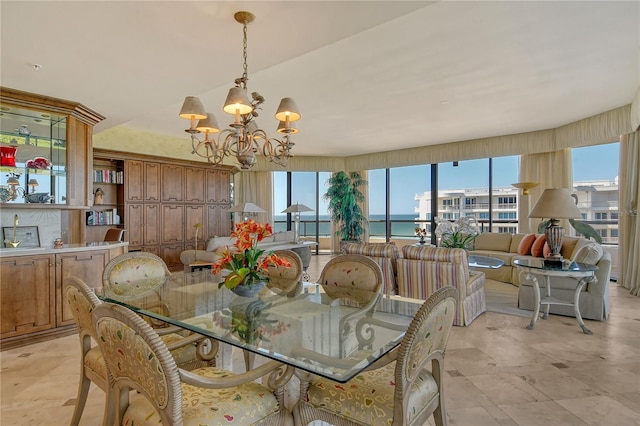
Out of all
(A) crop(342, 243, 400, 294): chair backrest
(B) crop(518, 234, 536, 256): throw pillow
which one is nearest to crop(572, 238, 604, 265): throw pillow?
(B) crop(518, 234, 536, 256): throw pillow

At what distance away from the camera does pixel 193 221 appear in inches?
288

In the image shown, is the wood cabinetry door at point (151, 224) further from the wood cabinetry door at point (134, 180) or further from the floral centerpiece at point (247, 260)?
the floral centerpiece at point (247, 260)

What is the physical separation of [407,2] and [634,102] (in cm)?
449

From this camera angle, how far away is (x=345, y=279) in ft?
8.57

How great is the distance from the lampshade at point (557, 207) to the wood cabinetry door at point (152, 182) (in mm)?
6245

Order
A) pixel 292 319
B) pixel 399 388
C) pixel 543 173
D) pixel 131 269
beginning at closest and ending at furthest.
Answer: pixel 399 388 < pixel 292 319 < pixel 131 269 < pixel 543 173

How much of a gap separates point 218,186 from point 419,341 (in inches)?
282

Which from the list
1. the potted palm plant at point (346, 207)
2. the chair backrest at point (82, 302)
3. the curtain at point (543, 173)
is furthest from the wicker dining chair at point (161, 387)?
the potted palm plant at point (346, 207)

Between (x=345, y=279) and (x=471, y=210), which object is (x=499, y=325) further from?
(x=471, y=210)

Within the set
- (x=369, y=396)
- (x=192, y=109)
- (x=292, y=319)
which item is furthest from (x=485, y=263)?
(x=192, y=109)

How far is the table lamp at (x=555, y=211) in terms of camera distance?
356cm

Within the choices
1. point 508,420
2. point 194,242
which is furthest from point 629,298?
point 194,242

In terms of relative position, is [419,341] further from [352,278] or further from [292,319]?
[352,278]

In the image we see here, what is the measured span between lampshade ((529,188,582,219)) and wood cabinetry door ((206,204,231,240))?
229 inches
